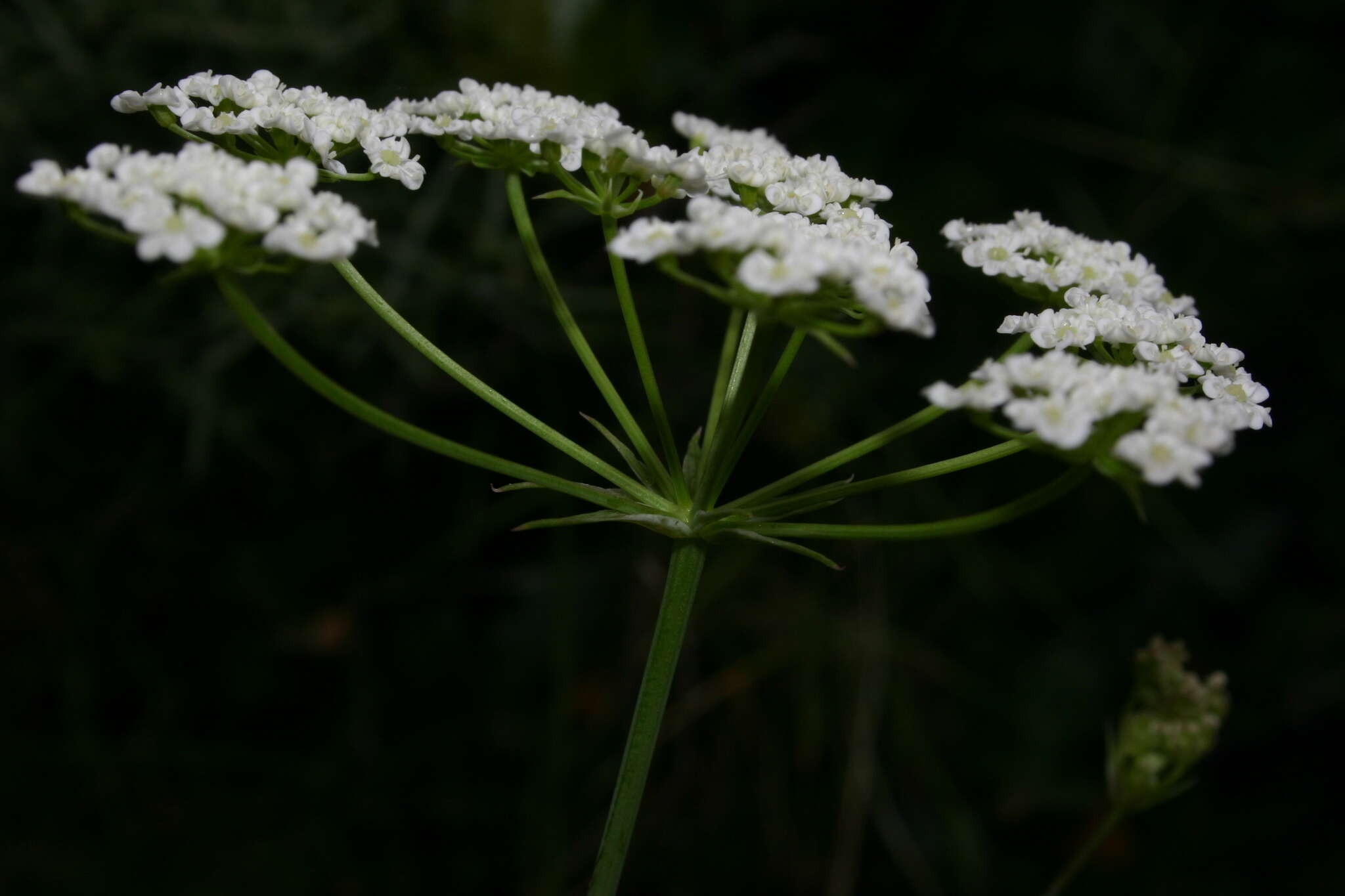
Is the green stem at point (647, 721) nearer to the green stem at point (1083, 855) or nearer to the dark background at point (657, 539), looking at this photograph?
the green stem at point (1083, 855)

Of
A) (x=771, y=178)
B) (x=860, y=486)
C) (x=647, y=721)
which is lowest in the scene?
(x=647, y=721)

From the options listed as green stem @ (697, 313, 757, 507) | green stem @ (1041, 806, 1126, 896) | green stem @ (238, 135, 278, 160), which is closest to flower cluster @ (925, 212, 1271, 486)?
green stem @ (697, 313, 757, 507)

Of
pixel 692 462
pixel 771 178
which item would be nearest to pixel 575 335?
pixel 692 462

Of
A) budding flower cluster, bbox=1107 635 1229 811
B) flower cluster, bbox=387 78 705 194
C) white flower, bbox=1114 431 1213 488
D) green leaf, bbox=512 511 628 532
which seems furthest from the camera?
budding flower cluster, bbox=1107 635 1229 811

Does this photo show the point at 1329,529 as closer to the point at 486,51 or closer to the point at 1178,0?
the point at 1178,0

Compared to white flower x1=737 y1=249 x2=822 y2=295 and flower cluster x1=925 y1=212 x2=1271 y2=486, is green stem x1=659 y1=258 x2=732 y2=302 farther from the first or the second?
flower cluster x1=925 y1=212 x2=1271 y2=486

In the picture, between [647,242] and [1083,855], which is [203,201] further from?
[1083,855]
